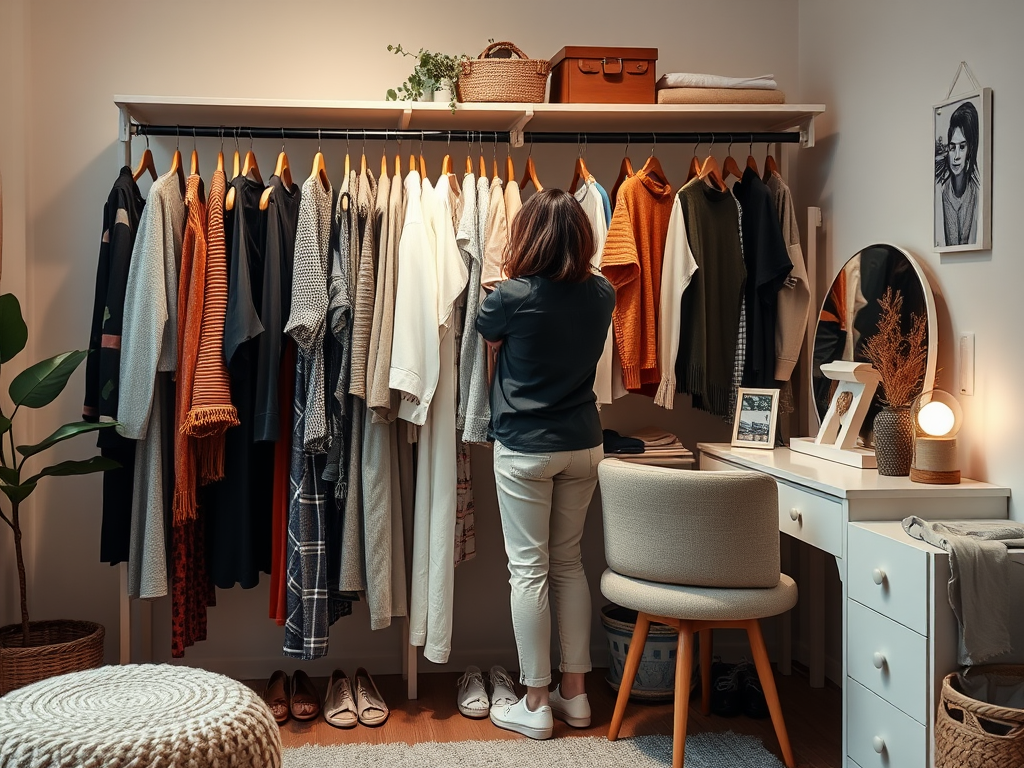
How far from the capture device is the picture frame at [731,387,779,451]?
3.20m

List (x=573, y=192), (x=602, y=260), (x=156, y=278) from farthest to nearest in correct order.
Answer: (x=573, y=192), (x=602, y=260), (x=156, y=278)

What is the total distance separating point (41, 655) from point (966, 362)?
2.66 metres

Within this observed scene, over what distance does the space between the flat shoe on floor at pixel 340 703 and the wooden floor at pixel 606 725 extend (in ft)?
0.08

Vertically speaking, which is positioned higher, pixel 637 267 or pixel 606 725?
pixel 637 267

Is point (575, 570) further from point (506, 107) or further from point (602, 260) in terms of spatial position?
point (506, 107)

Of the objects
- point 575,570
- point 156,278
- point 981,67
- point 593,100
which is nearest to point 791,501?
point 575,570

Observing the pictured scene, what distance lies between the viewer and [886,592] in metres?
2.25

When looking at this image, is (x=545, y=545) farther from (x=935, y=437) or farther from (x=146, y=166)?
(x=146, y=166)

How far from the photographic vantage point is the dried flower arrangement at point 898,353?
2.72 m

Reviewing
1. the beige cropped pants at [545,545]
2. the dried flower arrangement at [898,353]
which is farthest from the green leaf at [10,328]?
the dried flower arrangement at [898,353]

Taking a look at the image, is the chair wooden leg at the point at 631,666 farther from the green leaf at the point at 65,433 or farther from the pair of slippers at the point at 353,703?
the green leaf at the point at 65,433

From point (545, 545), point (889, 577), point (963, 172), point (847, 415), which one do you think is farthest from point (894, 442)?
point (545, 545)

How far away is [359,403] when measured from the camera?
308 cm

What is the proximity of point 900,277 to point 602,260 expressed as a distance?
879 mm
